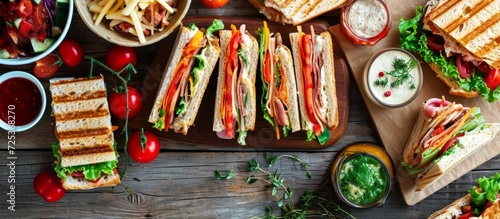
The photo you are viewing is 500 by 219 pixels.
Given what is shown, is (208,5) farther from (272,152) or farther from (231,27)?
(272,152)

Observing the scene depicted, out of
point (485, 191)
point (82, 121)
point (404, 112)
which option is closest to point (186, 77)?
point (82, 121)

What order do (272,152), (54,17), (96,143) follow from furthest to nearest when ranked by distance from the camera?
1. (272,152)
2. (96,143)
3. (54,17)

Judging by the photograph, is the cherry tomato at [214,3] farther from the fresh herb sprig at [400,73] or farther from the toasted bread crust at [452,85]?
the toasted bread crust at [452,85]

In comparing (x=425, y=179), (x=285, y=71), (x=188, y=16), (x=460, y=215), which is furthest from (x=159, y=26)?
(x=460, y=215)

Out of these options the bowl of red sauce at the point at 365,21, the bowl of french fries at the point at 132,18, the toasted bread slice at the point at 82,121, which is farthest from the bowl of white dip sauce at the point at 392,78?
the toasted bread slice at the point at 82,121

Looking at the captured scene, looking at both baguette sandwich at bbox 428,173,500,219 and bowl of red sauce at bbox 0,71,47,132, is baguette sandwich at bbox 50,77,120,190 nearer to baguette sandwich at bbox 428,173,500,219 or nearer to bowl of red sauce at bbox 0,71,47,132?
bowl of red sauce at bbox 0,71,47,132

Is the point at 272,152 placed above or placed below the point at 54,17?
below

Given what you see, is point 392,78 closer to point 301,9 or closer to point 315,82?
point 315,82
